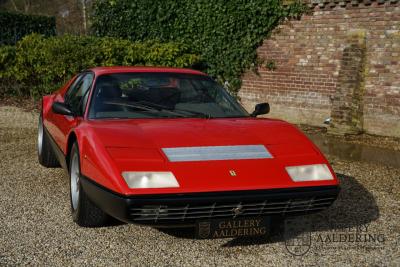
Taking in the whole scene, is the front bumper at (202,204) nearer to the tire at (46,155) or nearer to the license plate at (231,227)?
the license plate at (231,227)

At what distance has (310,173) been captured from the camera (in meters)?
3.55

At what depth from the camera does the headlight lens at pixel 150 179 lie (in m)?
3.23

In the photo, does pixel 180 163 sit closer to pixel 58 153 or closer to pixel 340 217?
pixel 340 217

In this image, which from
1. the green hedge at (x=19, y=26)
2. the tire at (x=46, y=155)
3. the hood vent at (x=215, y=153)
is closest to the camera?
the hood vent at (x=215, y=153)

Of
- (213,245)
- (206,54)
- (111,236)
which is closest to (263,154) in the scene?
(213,245)

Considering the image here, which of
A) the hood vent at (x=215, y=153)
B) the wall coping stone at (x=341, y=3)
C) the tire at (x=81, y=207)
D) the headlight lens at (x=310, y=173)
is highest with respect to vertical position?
the wall coping stone at (x=341, y=3)

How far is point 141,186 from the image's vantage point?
322 centimetres

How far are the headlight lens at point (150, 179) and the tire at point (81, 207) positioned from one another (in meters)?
0.69

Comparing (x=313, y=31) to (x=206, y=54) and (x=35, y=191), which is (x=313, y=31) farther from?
(x=35, y=191)

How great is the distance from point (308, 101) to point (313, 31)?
1.38 meters

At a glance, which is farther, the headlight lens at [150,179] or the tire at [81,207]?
the tire at [81,207]
